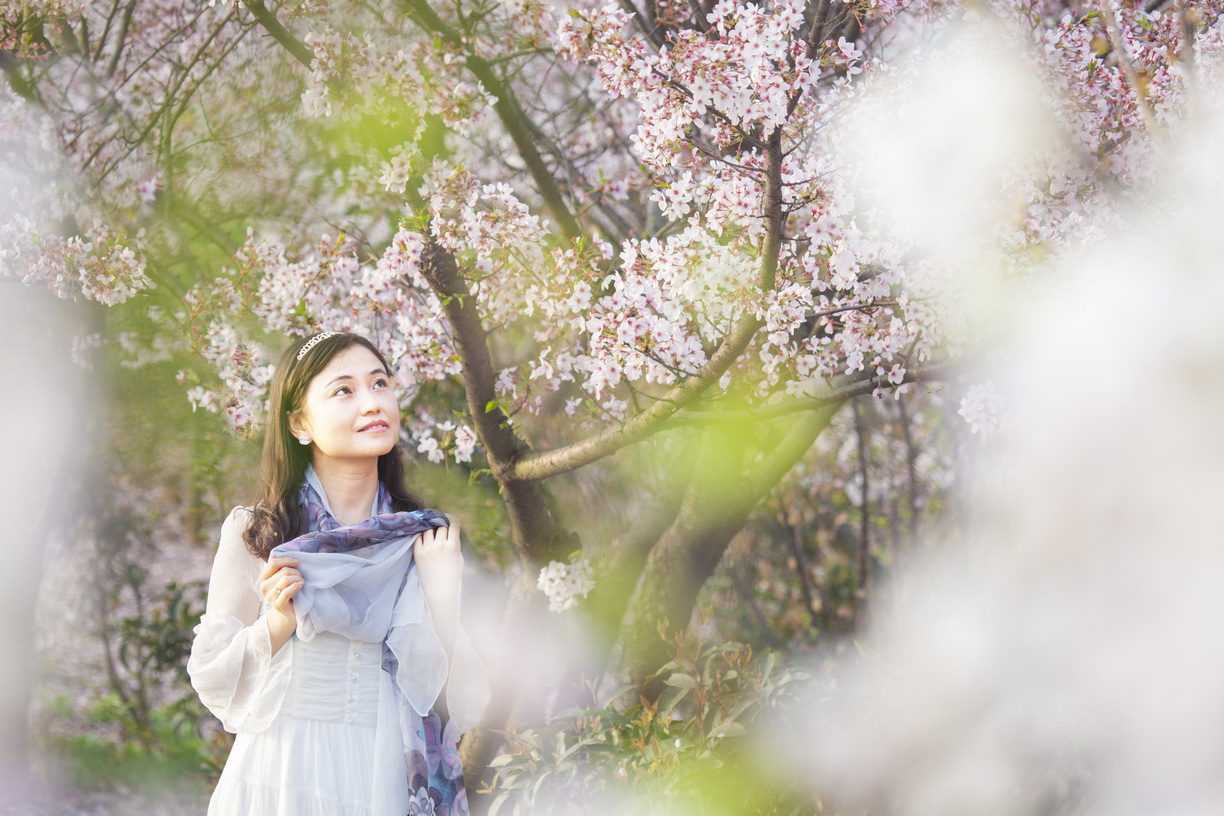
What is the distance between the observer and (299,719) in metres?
1.55

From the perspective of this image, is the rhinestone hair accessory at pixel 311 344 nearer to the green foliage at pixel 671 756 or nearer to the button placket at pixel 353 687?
the button placket at pixel 353 687

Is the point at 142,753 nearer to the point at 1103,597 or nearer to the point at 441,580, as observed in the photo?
the point at 441,580

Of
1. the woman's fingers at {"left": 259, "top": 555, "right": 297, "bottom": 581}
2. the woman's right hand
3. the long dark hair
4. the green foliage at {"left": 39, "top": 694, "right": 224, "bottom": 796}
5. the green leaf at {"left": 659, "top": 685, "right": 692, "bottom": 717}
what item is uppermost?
the long dark hair

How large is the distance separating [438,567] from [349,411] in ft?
0.99

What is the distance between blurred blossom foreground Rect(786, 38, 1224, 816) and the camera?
2.12 metres

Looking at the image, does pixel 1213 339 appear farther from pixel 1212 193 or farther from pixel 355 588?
pixel 355 588

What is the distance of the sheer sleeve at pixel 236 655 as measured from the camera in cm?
152

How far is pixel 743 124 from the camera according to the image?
177cm

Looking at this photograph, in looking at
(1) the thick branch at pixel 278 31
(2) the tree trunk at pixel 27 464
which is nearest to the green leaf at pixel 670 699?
(1) the thick branch at pixel 278 31

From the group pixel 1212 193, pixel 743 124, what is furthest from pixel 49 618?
pixel 1212 193

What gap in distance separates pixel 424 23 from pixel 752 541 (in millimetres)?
2453

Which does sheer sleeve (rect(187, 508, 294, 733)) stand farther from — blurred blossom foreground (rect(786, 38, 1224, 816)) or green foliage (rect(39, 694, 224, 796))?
green foliage (rect(39, 694, 224, 796))

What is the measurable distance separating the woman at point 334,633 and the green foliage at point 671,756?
778 millimetres

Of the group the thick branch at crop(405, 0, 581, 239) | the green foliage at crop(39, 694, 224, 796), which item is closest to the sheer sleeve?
the thick branch at crop(405, 0, 581, 239)
